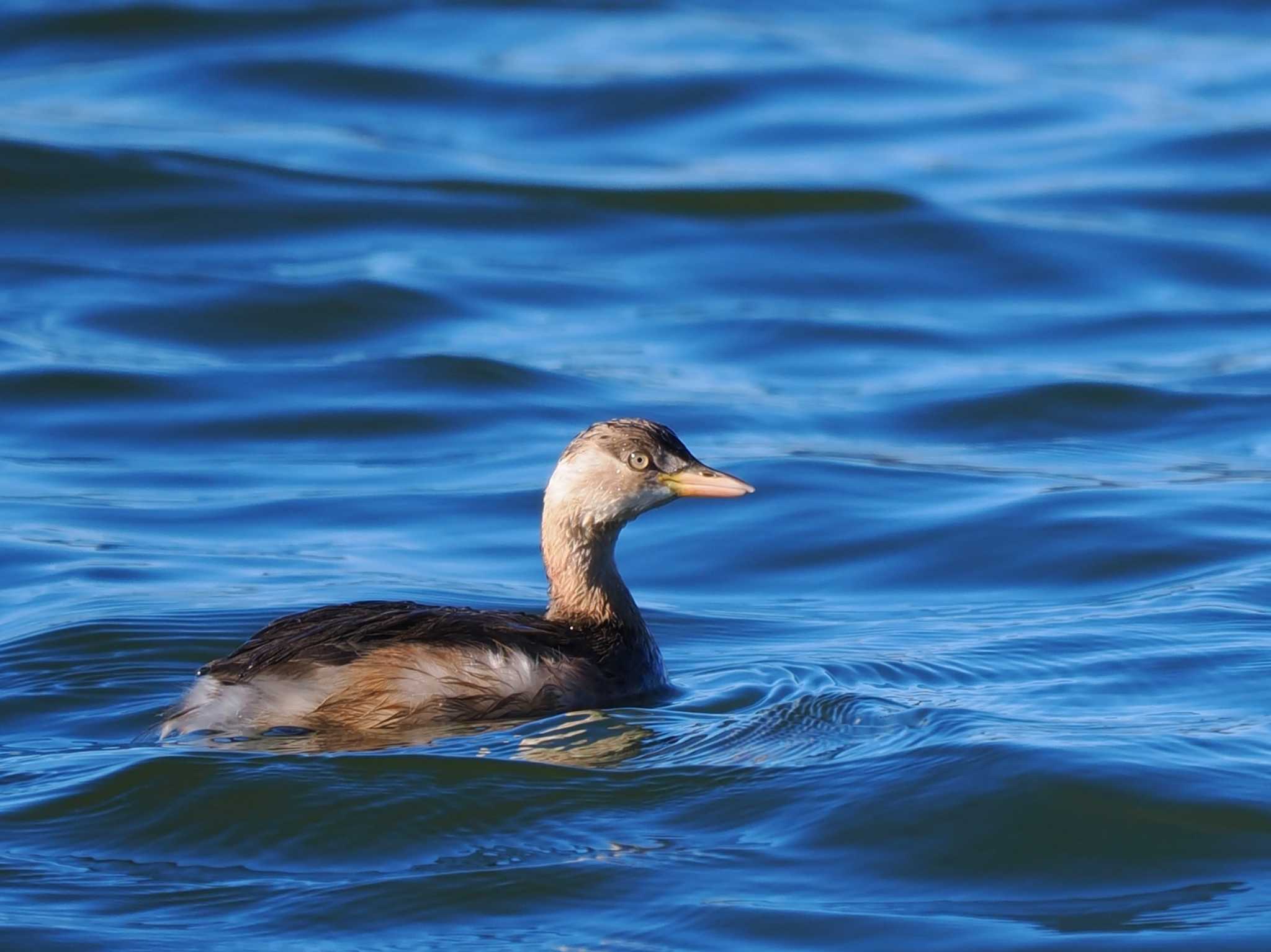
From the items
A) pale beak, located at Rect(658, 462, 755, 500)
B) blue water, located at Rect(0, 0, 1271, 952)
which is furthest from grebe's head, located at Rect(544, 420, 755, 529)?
blue water, located at Rect(0, 0, 1271, 952)

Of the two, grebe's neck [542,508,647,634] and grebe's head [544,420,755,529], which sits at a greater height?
grebe's head [544,420,755,529]

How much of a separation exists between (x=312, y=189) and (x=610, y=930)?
1151 cm

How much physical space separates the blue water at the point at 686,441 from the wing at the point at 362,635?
0.27 metres

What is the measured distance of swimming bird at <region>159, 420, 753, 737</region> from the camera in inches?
272

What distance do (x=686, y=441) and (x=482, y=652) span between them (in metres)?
4.67

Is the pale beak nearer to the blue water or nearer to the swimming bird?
the swimming bird

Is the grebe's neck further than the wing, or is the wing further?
the grebe's neck

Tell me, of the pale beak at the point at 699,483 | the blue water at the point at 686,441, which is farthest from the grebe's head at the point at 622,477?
the blue water at the point at 686,441

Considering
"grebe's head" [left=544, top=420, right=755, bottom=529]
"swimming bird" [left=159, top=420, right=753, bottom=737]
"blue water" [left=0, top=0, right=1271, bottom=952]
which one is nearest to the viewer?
"blue water" [left=0, top=0, right=1271, bottom=952]

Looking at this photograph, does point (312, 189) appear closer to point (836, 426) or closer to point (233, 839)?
point (836, 426)

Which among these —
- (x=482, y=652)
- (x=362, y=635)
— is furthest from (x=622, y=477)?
(x=362, y=635)

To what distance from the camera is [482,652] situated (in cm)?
707

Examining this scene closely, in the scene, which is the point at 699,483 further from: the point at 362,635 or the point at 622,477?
the point at 362,635

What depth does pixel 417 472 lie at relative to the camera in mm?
11289
